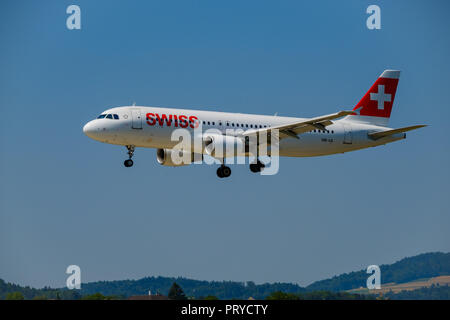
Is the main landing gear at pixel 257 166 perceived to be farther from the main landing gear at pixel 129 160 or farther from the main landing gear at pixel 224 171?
the main landing gear at pixel 129 160

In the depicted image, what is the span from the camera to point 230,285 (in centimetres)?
7275

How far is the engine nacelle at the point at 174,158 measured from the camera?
5800 cm

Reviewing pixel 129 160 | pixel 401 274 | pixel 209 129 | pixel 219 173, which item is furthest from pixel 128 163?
pixel 401 274

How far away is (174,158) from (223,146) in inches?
259

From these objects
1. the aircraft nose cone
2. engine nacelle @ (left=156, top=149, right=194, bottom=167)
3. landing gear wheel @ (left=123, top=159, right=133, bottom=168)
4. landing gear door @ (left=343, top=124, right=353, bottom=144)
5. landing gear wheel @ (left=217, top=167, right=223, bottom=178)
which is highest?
landing gear door @ (left=343, top=124, right=353, bottom=144)

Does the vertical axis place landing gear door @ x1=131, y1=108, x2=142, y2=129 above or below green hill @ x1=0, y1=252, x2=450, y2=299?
above

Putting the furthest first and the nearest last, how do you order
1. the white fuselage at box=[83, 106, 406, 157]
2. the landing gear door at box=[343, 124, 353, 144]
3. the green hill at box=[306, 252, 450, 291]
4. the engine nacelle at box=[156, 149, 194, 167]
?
the green hill at box=[306, 252, 450, 291], the landing gear door at box=[343, 124, 353, 144], the engine nacelle at box=[156, 149, 194, 167], the white fuselage at box=[83, 106, 406, 157]

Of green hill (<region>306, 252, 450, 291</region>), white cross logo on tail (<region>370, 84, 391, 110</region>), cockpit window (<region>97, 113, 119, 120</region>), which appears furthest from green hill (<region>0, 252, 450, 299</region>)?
white cross logo on tail (<region>370, 84, 391, 110</region>)

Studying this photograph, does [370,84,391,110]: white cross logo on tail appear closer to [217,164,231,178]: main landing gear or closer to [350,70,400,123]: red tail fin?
[350,70,400,123]: red tail fin

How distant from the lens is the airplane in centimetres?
5191

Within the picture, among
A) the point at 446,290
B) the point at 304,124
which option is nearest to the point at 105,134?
the point at 304,124

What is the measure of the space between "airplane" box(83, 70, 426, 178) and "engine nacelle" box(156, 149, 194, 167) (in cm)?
8
